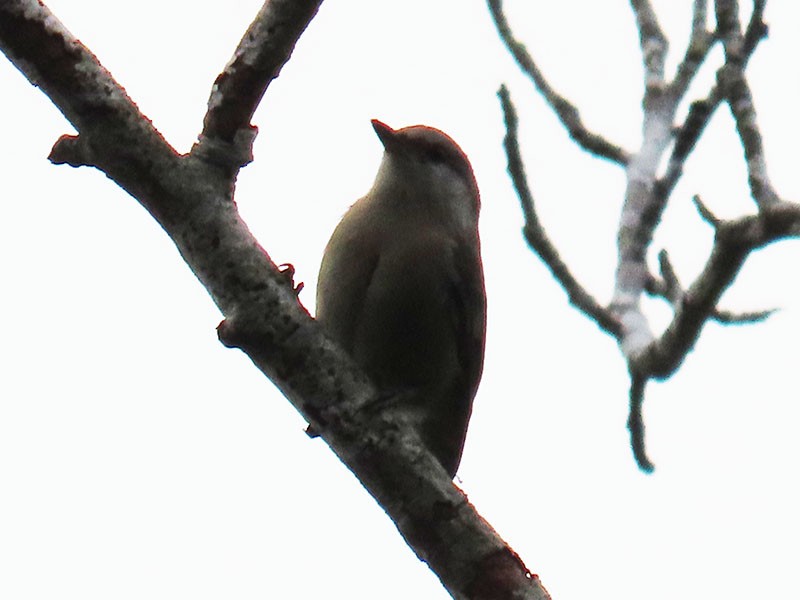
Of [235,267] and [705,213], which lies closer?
[705,213]

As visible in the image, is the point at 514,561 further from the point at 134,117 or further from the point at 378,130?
the point at 378,130

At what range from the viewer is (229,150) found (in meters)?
3.05

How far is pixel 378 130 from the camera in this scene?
4812 millimetres


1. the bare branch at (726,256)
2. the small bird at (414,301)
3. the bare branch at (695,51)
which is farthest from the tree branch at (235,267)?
the bare branch at (695,51)

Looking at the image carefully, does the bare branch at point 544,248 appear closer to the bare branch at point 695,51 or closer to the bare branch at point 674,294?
the bare branch at point 674,294

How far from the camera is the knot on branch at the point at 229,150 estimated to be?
3.02 metres

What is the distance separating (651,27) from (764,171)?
2.28 meters

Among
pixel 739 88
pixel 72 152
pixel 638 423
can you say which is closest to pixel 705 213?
pixel 739 88

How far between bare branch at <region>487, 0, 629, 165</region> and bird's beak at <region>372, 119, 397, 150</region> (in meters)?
0.60

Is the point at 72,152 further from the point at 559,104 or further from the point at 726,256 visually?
the point at 559,104

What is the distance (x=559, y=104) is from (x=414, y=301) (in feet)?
3.44

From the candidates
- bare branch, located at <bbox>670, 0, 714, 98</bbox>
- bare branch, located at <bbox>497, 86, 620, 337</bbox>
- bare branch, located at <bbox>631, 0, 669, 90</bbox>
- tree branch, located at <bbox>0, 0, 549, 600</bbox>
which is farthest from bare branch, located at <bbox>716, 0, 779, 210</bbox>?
bare branch, located at <bbox>631, 0, 669, 90</bbox>

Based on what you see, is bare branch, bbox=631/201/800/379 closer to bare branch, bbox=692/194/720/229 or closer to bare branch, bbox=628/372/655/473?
bare branch, bbox=692/194/720/229

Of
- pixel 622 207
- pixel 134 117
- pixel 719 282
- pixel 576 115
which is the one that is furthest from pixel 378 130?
pixel 719 282
